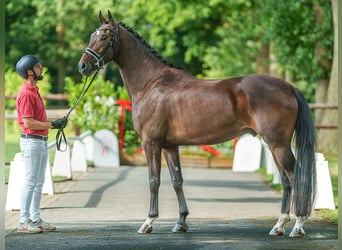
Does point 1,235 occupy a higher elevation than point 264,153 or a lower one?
higher

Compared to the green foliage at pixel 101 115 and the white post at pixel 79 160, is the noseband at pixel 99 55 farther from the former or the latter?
the green foliage at pixel 101 115

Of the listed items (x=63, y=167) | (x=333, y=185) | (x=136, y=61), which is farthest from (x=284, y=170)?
(x=63, y=167)

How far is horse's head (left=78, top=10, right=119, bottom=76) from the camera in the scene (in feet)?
35.6

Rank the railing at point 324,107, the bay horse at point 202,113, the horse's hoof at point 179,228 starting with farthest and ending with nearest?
the railing at point 324,107 < the horse's hoof at point 179,228 < the bay horse at point 202,113

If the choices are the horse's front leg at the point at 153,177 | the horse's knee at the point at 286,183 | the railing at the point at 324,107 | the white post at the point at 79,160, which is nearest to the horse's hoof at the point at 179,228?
the horse's front leg at the point at 153,177

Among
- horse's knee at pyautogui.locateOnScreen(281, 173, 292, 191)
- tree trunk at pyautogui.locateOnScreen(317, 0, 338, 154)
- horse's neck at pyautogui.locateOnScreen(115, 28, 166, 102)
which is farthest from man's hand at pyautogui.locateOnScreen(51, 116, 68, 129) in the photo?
tree trunk at pyautogui.locateOnScreen(317, 0, 338, 154)

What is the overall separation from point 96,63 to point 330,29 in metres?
16.9

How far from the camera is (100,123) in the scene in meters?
22.3

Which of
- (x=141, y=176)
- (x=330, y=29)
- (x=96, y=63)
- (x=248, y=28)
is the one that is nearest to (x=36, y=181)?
(x=96, y=63)

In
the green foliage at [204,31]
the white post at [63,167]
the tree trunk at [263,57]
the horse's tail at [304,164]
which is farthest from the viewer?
the tree trunk at [263,57]

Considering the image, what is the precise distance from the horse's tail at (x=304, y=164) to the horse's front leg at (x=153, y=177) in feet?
5.06

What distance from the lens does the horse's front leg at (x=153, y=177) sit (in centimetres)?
1061

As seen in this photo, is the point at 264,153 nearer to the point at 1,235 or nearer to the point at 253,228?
the point at 253,228

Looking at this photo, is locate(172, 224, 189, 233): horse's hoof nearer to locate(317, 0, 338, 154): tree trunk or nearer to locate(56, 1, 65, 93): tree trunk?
locate(317, 0, 338, 154): tree trunk
